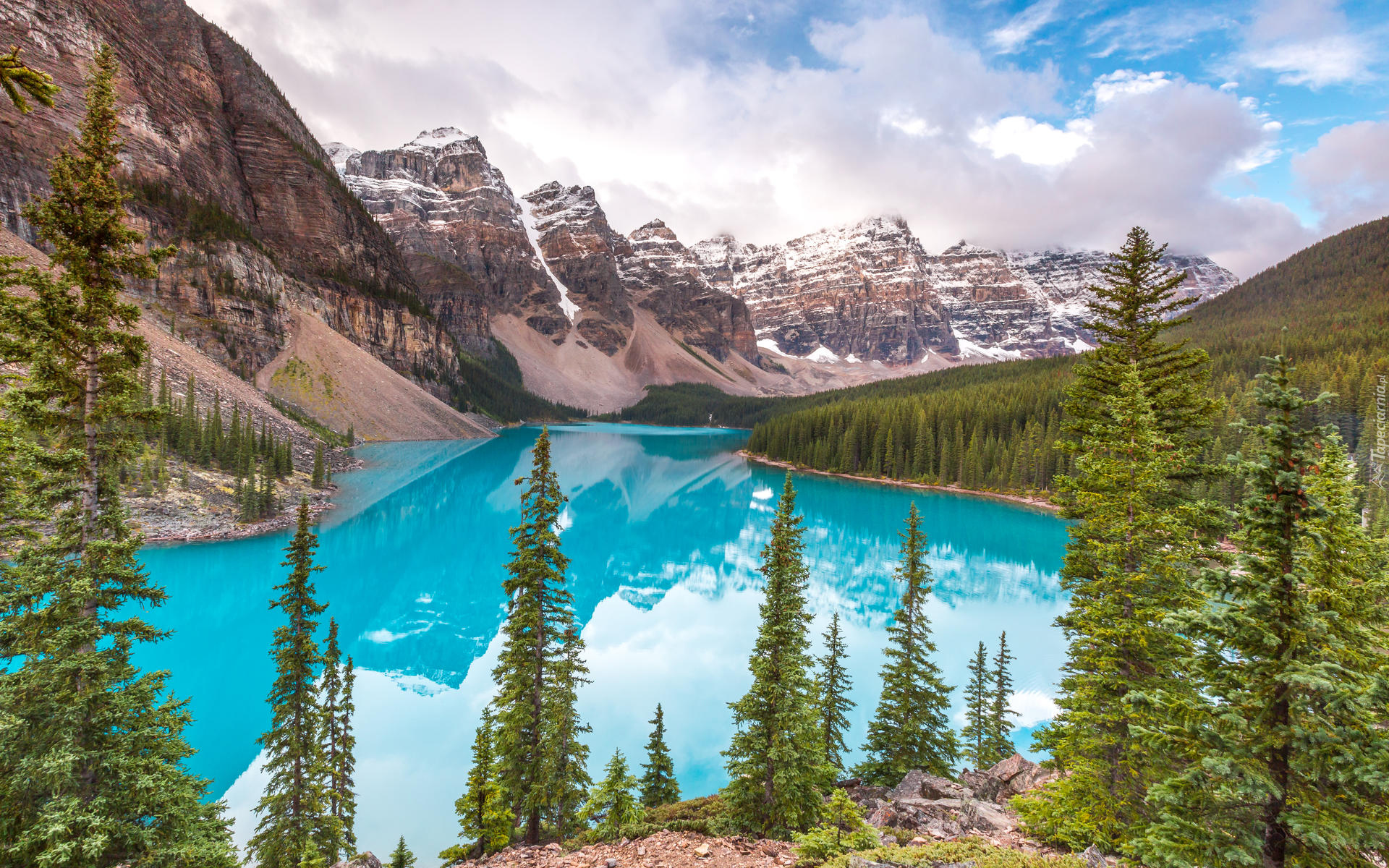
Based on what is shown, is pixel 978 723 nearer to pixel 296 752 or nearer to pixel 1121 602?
pixel 1121 602

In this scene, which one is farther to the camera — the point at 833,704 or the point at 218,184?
the point at 218,184

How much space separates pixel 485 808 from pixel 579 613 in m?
17.1

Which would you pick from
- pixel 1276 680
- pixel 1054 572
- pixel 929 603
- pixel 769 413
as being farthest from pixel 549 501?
pixel 769 413

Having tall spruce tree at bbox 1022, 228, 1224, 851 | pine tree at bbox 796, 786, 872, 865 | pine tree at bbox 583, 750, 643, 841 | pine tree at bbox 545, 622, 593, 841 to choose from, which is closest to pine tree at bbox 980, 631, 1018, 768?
tall spruce tree at bbox 1022, 228, 1224, 851

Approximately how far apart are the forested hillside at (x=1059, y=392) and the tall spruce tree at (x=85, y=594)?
170 feet

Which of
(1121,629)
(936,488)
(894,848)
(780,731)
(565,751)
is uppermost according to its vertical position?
(1121,629)

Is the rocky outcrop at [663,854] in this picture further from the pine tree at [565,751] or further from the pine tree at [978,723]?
the pine tree at [978,723]

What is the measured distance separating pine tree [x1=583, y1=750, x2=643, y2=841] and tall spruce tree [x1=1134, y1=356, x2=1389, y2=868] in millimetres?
9332

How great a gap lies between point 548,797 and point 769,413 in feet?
563

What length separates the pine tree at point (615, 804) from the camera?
11500mm

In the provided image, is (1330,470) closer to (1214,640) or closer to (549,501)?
(1214,640)

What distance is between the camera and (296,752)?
11.5 meters

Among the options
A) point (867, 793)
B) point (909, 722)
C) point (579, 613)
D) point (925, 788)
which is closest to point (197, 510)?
point (579, 613)

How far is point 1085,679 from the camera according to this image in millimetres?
9289
